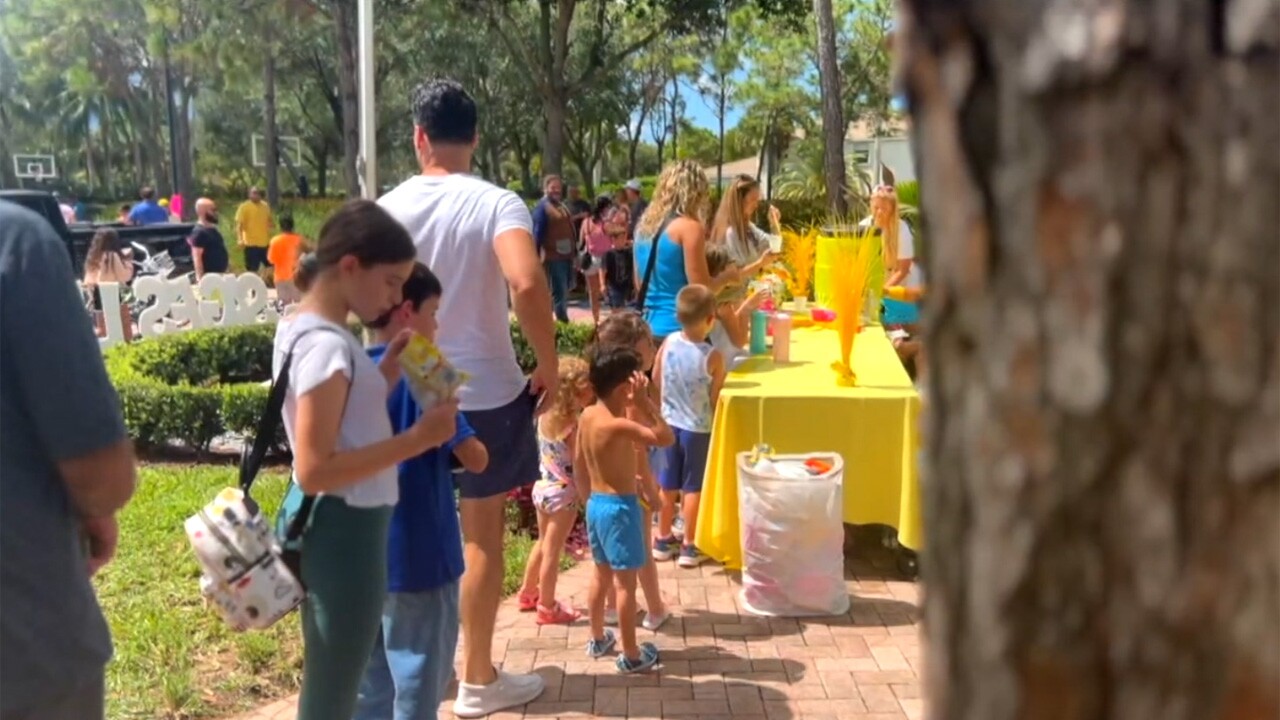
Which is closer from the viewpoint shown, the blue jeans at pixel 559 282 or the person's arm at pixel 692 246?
the person's arm at pixel 692 246

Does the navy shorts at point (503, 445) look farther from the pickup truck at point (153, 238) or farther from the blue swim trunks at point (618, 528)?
the pickup truck at point (153, 238)

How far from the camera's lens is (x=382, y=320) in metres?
3.05

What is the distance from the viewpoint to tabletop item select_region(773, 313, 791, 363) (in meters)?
6.06

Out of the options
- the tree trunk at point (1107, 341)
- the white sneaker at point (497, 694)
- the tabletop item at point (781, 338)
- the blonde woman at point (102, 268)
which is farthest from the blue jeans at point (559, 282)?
the tree trunk at point (1107, 341)

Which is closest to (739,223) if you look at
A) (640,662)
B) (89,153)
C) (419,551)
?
(640,662)

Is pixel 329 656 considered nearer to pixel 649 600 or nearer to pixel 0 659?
pixel 0 659

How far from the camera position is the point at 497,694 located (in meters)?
4.00

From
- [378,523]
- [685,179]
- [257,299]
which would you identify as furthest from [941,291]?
[257,299]

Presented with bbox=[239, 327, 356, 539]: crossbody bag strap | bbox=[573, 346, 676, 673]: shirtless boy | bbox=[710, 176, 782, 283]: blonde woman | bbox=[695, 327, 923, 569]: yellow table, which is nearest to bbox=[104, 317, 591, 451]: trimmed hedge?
bbox=[710, 176, 782, 283]: blonde woman

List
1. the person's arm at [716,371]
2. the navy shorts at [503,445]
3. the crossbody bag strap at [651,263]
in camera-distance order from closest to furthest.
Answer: the navy shorts at [503,445] → the person's arm at [716,371] → the crossbody bag strap at [651,263]

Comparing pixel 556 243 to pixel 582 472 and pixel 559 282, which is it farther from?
pixel 582 472

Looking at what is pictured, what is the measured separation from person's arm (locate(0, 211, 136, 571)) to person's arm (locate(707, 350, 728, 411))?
11.8ft

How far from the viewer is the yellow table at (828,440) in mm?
5301

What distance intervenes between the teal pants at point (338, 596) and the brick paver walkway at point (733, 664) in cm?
130
